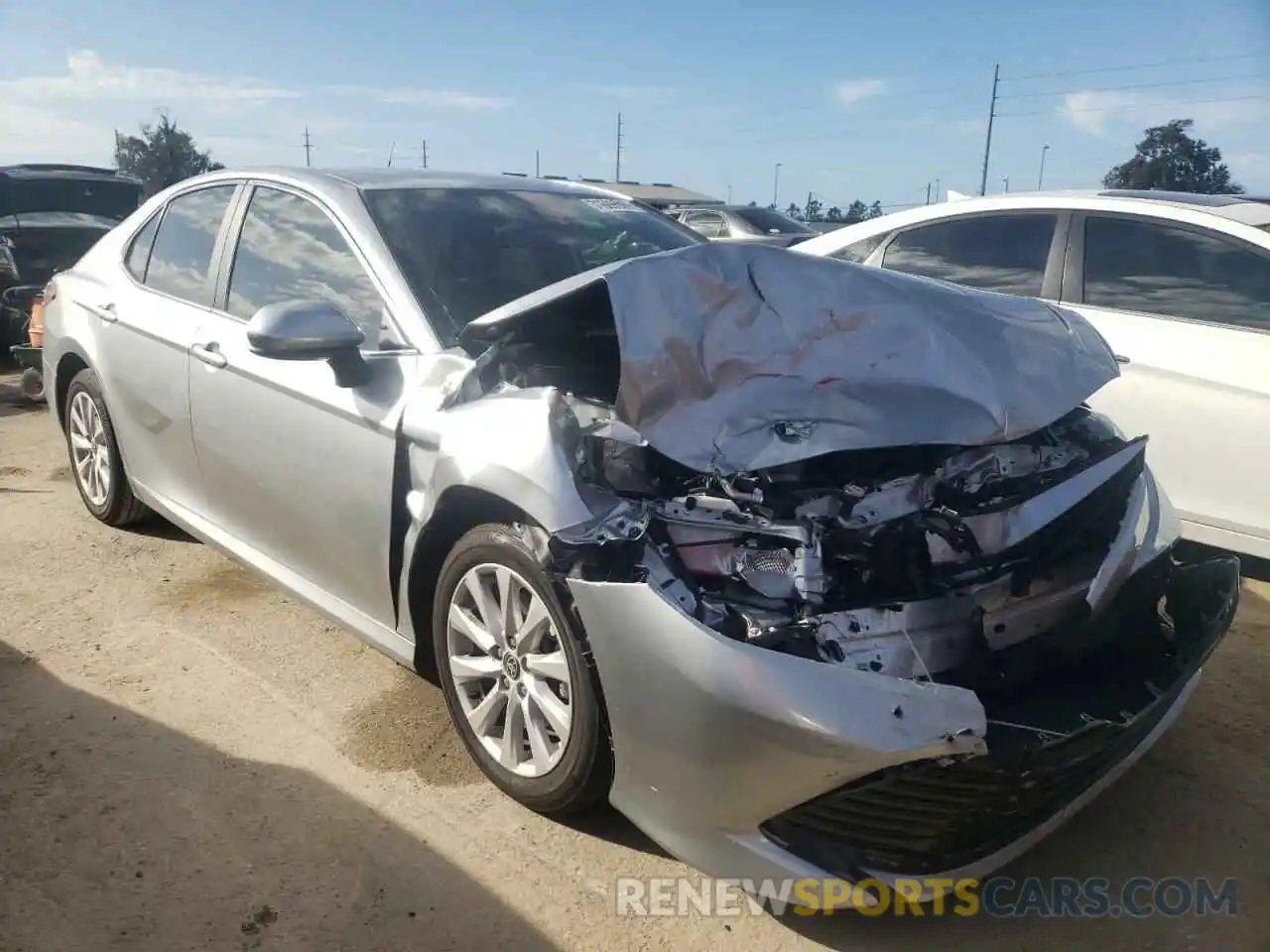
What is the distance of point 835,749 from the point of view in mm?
1937

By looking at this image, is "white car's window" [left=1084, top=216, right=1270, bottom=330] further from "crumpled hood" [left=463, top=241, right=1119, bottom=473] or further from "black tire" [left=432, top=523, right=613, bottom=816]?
"black tire" [left=432, top=523, right=613, bottom=816]

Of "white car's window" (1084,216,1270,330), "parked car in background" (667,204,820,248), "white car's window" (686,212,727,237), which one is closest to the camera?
"white car's window" (1084,216,1270,330)

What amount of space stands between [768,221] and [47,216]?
9943 mm

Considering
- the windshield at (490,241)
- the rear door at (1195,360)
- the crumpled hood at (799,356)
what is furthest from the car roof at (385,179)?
the rear door at (1195,360)

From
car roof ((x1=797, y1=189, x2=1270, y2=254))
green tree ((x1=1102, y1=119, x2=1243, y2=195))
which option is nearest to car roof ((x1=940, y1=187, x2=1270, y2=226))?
car roof ((x1=797, y1=189, x2=1270, y2=254))

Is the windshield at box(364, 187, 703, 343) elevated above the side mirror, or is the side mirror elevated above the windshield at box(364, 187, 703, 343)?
the windshield at box(364, 187, 703, 343)

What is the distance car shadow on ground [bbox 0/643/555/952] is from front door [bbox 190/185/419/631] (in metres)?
0.61

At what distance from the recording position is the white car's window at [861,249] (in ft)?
17.9

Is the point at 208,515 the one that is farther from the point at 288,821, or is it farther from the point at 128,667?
the point at 288,821

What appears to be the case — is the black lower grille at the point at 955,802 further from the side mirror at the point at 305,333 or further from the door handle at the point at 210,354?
the door handle at the point at 210,354

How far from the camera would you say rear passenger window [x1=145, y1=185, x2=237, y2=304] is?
3926 mm

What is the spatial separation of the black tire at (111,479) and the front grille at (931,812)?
3.69 m

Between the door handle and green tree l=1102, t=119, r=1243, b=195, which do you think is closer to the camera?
the door handle

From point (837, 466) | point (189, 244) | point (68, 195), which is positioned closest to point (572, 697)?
point (837, 466)
